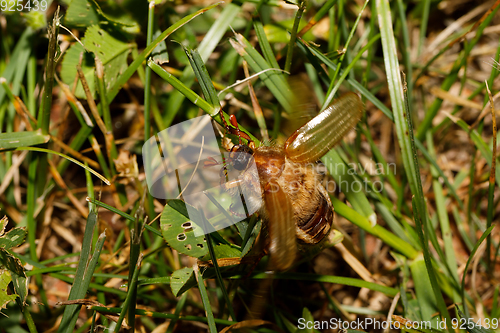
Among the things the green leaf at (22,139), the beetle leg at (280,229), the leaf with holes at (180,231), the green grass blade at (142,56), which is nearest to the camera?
the beetle leg at (280,229)

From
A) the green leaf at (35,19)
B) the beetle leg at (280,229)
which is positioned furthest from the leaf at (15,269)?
the green leaf at (35,19)

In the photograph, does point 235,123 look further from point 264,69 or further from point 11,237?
point 11,237

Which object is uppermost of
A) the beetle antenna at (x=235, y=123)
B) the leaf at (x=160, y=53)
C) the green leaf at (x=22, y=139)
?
the leaf at (x=160, y=53)

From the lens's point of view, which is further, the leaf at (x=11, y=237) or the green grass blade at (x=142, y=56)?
the green grass blade at (x=142, y=56)

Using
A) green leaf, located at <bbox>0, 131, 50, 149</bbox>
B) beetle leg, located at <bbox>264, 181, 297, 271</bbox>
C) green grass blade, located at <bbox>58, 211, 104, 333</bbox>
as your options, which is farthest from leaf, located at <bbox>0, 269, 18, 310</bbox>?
beetle leg, located at <bbox>264, 181, 297, 271</bbox>

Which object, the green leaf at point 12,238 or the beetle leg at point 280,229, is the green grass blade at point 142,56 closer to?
the green leaf at point 12,238

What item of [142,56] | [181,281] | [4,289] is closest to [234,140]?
A: [142,56]
